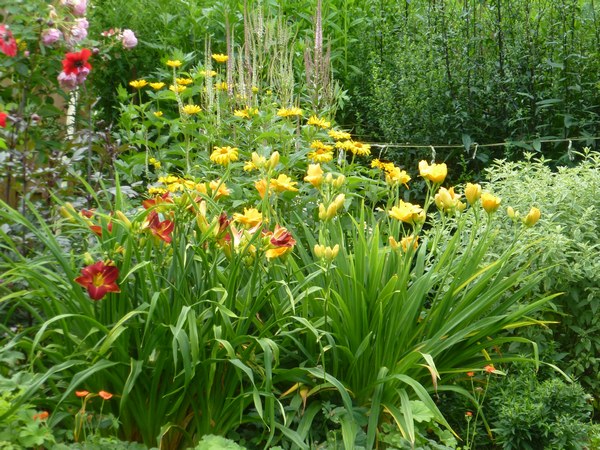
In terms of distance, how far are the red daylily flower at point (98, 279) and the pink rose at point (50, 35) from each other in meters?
1.38

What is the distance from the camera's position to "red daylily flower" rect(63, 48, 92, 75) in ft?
11.3

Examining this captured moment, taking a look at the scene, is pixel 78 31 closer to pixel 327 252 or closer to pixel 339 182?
pixel 339 182

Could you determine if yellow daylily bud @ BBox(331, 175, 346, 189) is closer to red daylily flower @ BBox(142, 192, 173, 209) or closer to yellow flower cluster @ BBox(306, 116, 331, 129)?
red daylily flower @ BBox(142, 192, 173, 209)

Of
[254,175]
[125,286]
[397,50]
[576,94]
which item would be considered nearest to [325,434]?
[125,286]

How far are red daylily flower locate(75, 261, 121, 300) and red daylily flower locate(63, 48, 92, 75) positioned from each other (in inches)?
44.1

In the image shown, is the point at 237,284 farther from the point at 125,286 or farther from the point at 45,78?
the point at 45,78

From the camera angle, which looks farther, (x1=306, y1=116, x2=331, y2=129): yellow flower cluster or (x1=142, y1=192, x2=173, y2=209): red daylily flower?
(x1=306, y1=116, x2=331, y2=129): yellow flower cluster

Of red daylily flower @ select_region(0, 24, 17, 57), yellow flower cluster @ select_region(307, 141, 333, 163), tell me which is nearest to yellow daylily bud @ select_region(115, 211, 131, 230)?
red daylily flower @ select_region(0, 24, 17, 57)

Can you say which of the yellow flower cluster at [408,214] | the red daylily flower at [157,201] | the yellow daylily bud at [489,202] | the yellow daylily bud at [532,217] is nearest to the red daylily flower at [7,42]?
the red daylily flower at [157,201]

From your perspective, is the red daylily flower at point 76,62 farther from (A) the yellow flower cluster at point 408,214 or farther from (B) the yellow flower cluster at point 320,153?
(A) the yellow flower cluster at point 408,214

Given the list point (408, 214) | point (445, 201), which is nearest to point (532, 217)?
point (445, 201)

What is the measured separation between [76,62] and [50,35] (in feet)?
0.90

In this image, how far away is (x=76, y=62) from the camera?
347cm

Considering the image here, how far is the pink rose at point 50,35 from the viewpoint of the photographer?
3.64m
